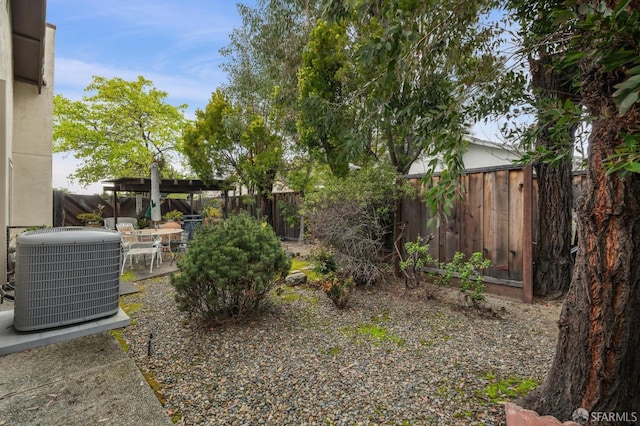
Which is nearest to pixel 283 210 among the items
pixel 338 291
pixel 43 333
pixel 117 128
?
pixel 338 291

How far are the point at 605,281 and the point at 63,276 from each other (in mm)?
3765

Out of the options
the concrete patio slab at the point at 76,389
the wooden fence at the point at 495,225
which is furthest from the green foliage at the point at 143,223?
the wooden fence at the point at 495,225

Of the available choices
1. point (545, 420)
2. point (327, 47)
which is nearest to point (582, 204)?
point (545, 420)

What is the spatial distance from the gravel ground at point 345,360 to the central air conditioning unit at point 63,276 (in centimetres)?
→ 63

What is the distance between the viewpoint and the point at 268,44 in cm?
988

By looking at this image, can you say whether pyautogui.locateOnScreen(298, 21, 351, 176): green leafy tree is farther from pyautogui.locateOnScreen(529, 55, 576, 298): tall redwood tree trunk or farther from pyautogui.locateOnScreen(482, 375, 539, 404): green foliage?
pyautogui.locateOnScreen(482, 375, 539, 404): green foliage

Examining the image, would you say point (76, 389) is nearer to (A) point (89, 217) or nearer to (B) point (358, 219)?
(B) point (358, 219)

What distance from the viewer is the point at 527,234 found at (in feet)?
13.2

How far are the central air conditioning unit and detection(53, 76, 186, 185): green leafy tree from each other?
16.1 metres

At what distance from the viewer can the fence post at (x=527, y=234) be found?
3988 millimetres

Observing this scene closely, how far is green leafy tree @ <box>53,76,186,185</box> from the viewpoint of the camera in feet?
51.5

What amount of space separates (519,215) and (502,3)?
101 inches

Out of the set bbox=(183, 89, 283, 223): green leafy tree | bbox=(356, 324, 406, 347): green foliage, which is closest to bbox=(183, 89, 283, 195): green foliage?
bbox=(183, 89, 283, 223): green leafy tree

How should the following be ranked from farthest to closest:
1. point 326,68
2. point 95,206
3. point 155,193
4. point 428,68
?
point 95,206
point 155,193
point 326,68
point 428,68
